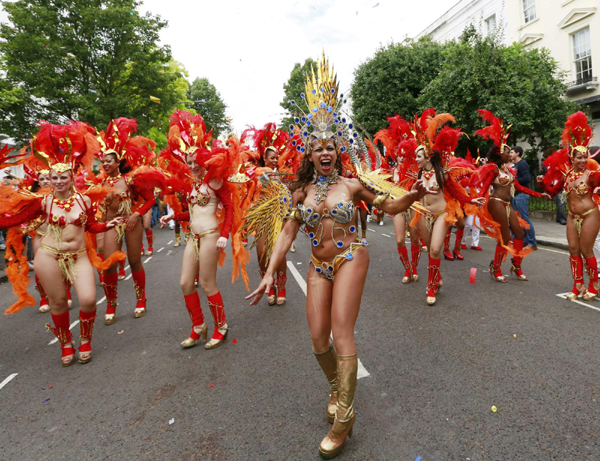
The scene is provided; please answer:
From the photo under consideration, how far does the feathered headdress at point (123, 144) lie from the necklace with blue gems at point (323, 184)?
3.83m

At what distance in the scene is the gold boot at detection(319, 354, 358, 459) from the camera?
2.38m

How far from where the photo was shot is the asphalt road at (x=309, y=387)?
2.53 m

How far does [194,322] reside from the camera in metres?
4.45

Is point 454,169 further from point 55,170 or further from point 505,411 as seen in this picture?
point 55,170

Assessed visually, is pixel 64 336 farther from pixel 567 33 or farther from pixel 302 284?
pixel 567 33

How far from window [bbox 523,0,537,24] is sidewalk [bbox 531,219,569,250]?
44.6ft

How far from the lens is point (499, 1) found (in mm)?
21359

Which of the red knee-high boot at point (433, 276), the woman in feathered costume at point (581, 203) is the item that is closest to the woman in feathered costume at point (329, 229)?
the red knee-high boot at point (433, 276)

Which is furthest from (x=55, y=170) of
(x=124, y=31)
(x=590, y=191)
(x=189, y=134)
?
(x=124, y=31)

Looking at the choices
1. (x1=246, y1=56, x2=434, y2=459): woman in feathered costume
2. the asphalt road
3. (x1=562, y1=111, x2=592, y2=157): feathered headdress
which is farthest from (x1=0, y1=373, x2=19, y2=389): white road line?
(x1=562, y1=111, x2=592, y2=157): feathered headdress

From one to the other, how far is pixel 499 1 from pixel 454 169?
22.3 metres

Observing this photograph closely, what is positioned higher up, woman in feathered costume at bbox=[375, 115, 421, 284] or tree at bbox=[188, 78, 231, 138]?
tree at bbox=[188, 78, 231, 138]

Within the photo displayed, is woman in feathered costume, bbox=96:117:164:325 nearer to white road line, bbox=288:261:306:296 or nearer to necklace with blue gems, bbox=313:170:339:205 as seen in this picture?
white road line, bbox=288:261:306:296

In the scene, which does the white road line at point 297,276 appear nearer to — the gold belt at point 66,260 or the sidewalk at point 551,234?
the gold belt at point 66,260
